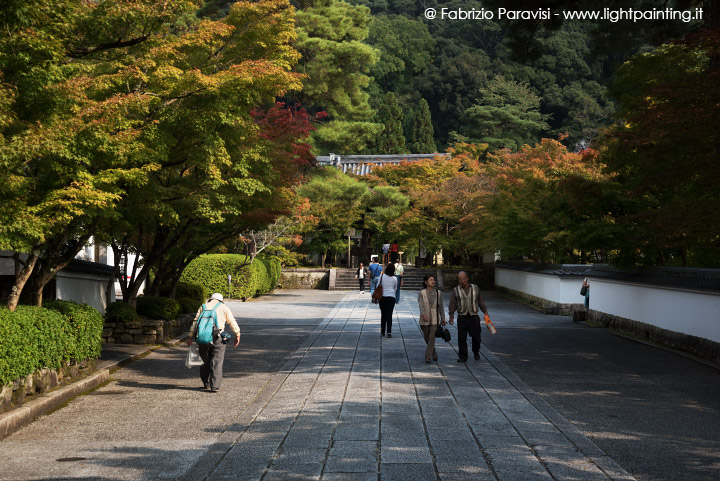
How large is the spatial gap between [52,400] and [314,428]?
11.5 feet

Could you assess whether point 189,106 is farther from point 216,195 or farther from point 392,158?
point 392,158

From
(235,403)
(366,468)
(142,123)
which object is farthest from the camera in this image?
(142,123)

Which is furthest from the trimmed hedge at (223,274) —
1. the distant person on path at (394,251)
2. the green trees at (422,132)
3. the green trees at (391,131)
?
the green trees at (422,132)

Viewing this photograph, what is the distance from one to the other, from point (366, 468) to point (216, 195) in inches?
328

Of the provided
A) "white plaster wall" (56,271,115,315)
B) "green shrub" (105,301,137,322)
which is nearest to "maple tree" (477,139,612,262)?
"green shrub" (105,301,137,322)

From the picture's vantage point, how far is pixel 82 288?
49.5 feet

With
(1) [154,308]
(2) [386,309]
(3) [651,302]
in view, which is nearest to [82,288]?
(1) [154,308]

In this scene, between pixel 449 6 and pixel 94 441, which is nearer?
pixel 94 441

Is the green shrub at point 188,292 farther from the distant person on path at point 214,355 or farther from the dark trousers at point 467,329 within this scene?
the dark trousers at point 467,329

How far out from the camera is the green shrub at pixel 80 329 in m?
9.88

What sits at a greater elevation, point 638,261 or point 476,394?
point 638,261

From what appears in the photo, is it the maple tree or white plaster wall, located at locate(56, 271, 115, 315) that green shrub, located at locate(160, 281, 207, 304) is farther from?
the maple tree

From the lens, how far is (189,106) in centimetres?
1138

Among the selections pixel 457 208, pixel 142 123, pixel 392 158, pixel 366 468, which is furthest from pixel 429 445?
pixel 392 158
